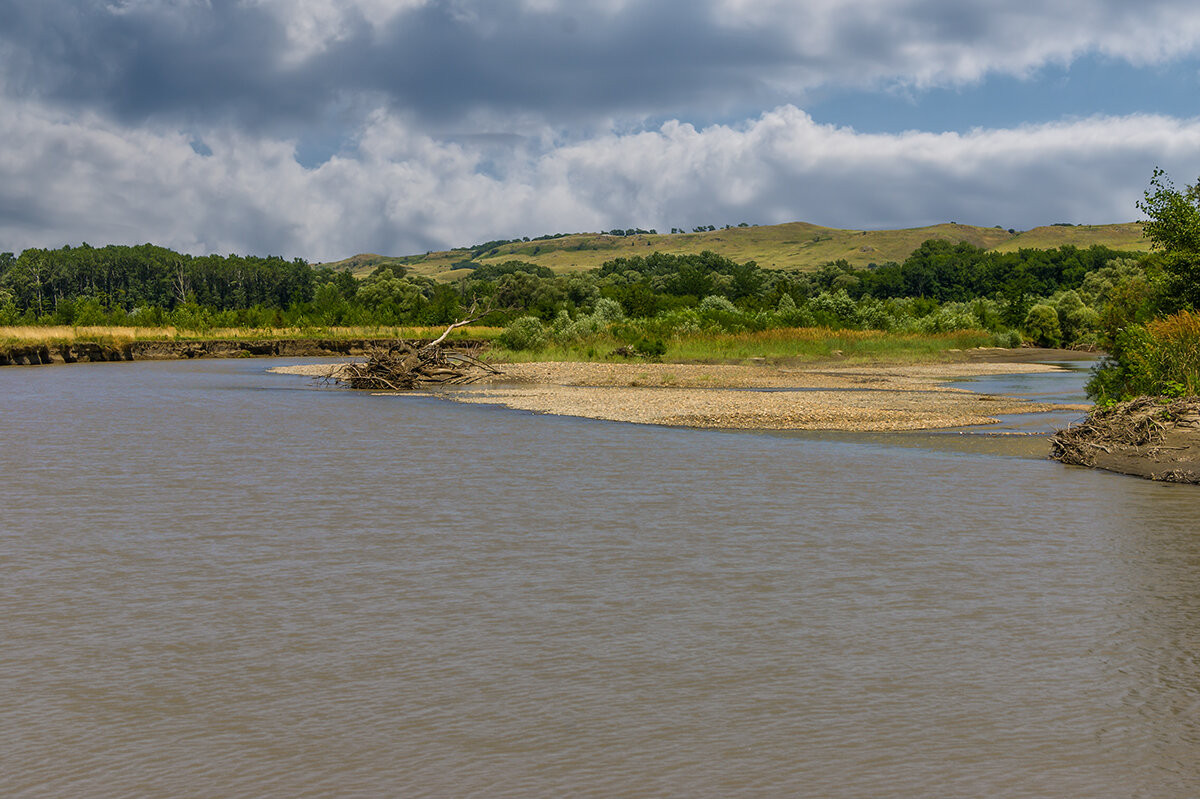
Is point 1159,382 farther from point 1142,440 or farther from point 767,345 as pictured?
point 767,345

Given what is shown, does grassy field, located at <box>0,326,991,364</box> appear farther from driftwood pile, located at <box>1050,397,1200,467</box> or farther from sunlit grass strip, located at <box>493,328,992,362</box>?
driftwood pile, located at <box>1050,397,1200,467</box>

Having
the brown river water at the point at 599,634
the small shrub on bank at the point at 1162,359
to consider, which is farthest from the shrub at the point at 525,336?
the brown river water at the point at 599,634

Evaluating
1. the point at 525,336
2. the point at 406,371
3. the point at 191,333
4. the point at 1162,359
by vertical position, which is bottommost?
the point at 406,371

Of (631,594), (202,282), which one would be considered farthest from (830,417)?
(202,282)

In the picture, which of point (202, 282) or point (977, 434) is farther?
point (202, 282)

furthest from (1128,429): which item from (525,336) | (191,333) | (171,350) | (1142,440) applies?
(191,333)

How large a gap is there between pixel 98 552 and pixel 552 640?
6.13 metres

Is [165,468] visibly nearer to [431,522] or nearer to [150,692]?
[431,522]

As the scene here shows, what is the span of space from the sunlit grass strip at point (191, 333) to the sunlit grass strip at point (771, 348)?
82.3ft

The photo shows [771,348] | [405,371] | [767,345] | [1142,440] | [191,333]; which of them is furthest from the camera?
[191,333]

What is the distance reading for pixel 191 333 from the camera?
9388 centimetres

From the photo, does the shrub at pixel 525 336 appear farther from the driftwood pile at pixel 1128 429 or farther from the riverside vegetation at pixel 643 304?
the driftwood pile at pixel 1128 429

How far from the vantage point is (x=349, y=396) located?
40.1 meters

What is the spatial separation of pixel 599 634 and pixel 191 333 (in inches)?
3644
